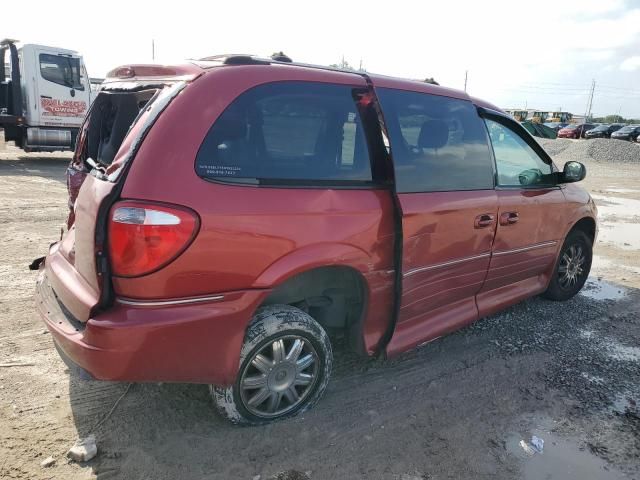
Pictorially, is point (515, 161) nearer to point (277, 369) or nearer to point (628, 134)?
point (277, 369)

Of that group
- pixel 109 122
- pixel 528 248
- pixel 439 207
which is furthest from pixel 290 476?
pixel 528 248

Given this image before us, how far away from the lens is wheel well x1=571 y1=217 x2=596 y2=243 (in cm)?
470

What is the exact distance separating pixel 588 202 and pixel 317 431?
3.46 m

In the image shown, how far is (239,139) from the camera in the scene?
2.41 m

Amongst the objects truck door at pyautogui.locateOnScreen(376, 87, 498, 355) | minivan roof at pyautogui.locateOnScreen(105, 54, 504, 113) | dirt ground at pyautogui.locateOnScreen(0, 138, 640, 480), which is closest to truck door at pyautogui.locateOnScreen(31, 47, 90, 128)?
dirt ground at pyautogui.locateOnScreen(0, 138, 640, 480)

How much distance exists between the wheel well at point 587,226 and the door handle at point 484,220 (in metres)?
1.62

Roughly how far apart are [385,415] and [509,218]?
67.5 inches

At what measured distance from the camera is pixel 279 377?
8.96 ft

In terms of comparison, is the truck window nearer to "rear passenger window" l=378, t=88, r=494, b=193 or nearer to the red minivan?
the red minivan

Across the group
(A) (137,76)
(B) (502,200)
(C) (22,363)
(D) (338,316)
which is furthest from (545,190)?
(C) (22,363)

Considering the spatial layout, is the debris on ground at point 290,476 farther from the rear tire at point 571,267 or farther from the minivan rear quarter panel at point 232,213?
→ the rear tire at point 571,267

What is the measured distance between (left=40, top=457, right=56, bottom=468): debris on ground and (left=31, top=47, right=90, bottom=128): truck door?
12092mm

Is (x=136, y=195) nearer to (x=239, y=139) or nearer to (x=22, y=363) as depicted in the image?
(x=239, y=139)

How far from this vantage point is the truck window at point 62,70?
1219cm
